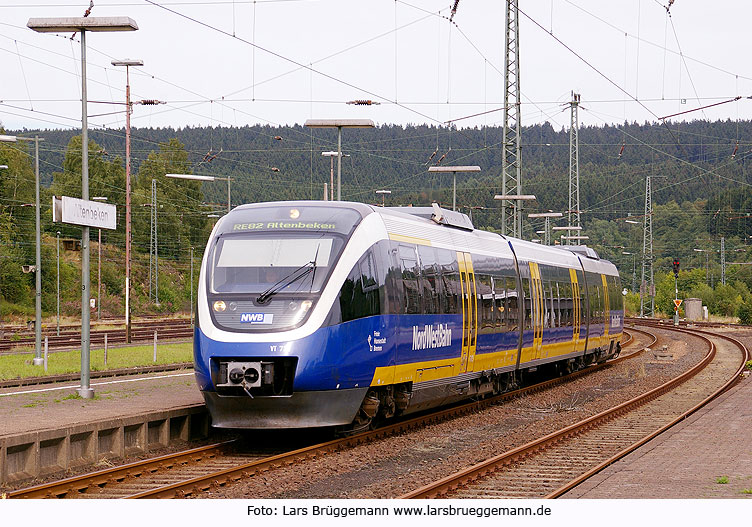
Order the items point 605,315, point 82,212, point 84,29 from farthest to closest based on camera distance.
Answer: point 605,315 < point 84,29 < point 82,212

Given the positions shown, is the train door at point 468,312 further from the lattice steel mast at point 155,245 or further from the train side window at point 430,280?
the lattice steel mast at point 155,245

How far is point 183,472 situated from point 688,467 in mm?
6243

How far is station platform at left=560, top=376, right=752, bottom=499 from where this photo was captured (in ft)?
37.2

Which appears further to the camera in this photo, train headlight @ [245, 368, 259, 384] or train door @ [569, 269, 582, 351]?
train door @ [569, 269, 582, 351]

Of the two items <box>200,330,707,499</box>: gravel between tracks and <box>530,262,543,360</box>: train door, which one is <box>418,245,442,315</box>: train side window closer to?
<box>200,330,707,499</box>: gravel between tracks

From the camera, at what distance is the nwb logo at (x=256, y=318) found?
14656 mm

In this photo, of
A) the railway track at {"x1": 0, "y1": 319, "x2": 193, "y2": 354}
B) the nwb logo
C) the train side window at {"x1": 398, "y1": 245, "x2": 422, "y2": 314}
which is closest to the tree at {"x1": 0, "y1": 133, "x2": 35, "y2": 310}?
the railway track at {"x1": 0, "y1": 319, "x2": 193, "y2": 354}

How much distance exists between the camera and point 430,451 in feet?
50.6

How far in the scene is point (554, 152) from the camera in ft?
463

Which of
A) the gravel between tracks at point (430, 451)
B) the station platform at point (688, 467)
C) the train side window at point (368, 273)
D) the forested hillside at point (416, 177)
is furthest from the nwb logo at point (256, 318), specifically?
the forested hillside at point (416, 177)

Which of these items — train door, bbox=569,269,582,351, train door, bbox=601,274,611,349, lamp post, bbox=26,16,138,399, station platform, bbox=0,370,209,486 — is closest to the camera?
station platform, bbox=0,370,209,486

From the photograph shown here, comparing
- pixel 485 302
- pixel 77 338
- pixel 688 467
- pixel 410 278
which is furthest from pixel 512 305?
pixel 77 338

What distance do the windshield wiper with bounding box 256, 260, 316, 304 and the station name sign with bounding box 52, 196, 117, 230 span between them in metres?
4.95

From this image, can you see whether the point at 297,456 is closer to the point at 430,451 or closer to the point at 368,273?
the point at 430,451
